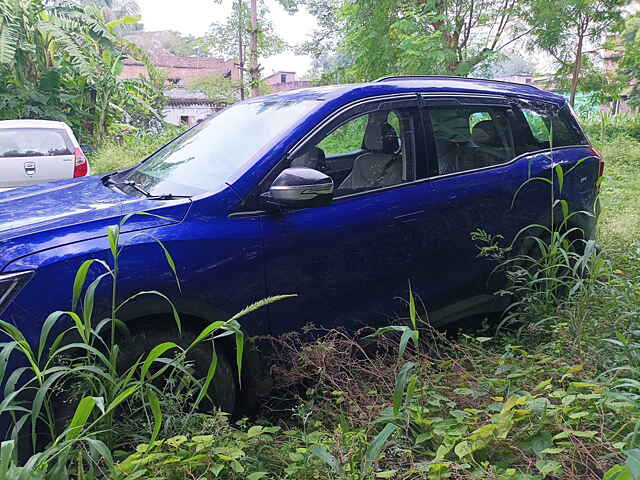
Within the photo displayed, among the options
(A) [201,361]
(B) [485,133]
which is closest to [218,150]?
(A) [201,361]

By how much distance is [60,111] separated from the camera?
1414 cm

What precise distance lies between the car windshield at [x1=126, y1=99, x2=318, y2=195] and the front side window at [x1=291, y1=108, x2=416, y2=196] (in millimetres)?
270

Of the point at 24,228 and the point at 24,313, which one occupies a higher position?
the point at 24,228

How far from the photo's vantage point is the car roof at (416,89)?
3.16 meters

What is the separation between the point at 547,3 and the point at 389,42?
3571 mm

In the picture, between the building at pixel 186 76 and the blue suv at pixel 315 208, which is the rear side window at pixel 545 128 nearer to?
the blue suv at pixel 315 208

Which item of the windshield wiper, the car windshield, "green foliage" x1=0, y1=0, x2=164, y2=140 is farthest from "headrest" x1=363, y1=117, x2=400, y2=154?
"green foliage" x1=0, y1=0, x2=164, y2=140

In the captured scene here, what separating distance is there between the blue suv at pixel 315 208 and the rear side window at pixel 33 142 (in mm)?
4526

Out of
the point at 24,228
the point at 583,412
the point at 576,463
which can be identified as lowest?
the point at 576,463

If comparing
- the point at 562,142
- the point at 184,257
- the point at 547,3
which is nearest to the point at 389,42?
the point at 547,3

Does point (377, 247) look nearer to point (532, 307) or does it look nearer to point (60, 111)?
point (532, 307)

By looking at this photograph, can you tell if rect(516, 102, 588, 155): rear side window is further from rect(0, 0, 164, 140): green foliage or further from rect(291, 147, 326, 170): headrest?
rect(0, 0, 164, 140): green foliage

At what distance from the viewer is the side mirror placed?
256 cm

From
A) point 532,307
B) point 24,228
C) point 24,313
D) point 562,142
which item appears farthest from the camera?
point 562,142
